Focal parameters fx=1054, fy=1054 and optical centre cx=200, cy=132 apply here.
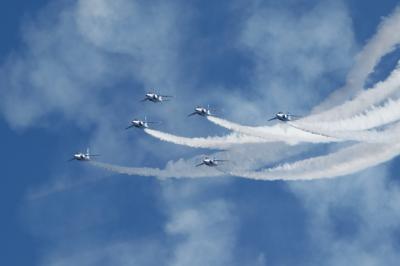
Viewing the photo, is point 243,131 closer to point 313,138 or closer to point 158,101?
point 313,138

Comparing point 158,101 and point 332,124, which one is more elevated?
point 158,101

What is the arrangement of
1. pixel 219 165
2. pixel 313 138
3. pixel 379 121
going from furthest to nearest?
pixel 219 165, pixel 313 138, pixel 379 121

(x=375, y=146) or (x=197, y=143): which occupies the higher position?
(x=197, y=143)

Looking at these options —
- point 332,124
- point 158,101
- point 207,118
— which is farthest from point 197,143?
point 332,124

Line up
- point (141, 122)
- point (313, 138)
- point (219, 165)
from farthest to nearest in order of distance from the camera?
1. point (141, 122)
2. point (219, 165)
3. point (313, 138)

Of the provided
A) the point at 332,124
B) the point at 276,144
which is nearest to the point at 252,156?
the point at 276,144

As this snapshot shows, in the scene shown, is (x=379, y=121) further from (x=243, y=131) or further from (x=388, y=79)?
(x=243, y=131)

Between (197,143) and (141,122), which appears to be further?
(141,122)

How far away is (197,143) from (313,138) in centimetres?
1845

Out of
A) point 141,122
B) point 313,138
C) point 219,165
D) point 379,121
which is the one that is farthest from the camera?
point 141,122

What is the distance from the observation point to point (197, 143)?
466 ft

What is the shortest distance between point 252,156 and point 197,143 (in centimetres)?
813

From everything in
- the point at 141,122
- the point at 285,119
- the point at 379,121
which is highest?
the point at 141,122

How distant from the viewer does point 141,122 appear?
151 m
